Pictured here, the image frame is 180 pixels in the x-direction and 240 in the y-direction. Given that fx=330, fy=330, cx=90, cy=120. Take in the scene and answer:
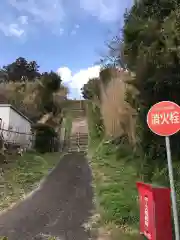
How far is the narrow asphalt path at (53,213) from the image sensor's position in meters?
6.45

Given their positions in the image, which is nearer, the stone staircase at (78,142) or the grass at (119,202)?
the grass at (119,202)

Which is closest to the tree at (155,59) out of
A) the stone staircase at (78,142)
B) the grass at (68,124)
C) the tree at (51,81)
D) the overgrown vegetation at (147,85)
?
the overgrown vegetation at (147,85)

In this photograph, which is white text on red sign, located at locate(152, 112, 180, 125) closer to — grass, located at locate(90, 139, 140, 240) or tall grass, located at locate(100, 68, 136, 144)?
grass, located at locate(90, 139, 140, 240)

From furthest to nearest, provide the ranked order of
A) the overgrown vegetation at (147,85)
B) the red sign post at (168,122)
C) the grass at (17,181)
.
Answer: the grass at (17,181) → the overgrown vegetation at (147,85) → the red sign post at (168,122)

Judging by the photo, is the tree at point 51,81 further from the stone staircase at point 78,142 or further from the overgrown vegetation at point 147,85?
the overgrown vegetation at point 147,85

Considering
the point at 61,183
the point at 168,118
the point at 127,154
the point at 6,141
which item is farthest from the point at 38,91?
the point at 168,118

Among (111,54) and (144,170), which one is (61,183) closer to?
(144,170)

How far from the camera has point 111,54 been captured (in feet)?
76.8

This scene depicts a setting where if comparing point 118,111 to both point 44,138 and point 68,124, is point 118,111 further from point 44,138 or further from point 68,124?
point 68,124

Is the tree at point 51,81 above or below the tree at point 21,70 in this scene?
below

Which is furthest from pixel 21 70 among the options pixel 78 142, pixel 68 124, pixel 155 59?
pixel 155 59

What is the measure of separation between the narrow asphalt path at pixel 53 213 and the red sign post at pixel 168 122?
2526mm

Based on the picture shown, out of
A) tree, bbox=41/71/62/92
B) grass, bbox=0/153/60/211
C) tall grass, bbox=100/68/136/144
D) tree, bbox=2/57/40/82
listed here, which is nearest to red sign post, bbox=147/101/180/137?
grass, bbox=0/153/60/211

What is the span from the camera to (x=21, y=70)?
43250mm
